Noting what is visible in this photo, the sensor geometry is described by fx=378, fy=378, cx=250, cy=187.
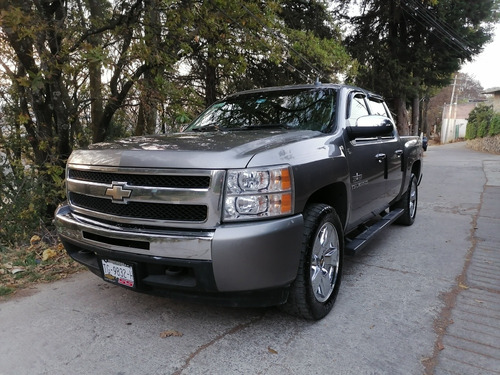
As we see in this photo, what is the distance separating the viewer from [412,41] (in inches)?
639

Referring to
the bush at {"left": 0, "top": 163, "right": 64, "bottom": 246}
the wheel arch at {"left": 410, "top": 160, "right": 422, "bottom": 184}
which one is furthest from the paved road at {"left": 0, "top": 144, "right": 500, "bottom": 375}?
the bush at {"left": 0, "top": 163, "right": 64, "bottom": 246}

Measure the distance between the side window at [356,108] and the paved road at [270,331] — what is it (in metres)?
1.57

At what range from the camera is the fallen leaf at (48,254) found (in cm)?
425

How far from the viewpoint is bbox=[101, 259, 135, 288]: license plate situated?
8.27ft

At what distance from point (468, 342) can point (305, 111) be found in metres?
2.28

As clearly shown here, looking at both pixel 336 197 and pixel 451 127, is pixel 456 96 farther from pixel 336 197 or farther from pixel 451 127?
Result: pixel 336 197

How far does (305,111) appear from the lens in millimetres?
3627

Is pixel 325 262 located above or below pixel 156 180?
below

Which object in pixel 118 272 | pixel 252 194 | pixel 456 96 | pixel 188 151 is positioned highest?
pixel 456 96

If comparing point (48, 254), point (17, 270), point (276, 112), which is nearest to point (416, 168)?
point (276, 112)

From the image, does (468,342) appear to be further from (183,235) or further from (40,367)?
(40,367)

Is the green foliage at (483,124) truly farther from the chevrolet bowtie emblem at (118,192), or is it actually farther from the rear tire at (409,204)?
the chevrolet bowtie emblem at (118,192)

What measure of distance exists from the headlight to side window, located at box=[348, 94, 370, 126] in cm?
159

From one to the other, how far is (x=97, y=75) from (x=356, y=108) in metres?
5.71
